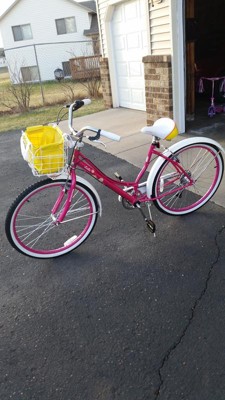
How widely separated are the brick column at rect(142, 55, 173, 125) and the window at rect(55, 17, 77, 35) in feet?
74.2

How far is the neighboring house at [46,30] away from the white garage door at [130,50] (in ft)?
58.2

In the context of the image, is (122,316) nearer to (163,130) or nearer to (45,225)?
(45,225)

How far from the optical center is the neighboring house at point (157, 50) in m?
5.01

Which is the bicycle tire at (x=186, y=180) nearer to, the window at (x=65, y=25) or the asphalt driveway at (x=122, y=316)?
the asphalt driveway at (x=122, y=316)

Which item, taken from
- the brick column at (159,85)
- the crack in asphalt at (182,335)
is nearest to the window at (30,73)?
the brick column at (159,85)

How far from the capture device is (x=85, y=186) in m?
2.64

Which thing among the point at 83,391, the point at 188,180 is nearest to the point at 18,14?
the point at 188,180

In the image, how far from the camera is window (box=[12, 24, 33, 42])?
25.2m

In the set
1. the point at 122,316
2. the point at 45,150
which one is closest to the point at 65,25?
the point at 45,150

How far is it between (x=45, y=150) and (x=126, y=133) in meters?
4.06

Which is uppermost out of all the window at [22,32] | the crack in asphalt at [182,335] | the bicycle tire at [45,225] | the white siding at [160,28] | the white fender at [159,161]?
the window at [22,32]

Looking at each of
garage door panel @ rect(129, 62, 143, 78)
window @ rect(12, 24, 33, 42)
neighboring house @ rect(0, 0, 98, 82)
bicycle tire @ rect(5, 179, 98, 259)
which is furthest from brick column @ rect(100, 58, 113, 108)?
window @ rect(12, 24, 33, 42)

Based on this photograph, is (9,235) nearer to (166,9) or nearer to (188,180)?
(188,180)

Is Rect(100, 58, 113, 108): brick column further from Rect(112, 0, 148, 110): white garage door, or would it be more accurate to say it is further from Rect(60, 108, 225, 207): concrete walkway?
Rect(60, 108, 225, 207): concrete walkway
